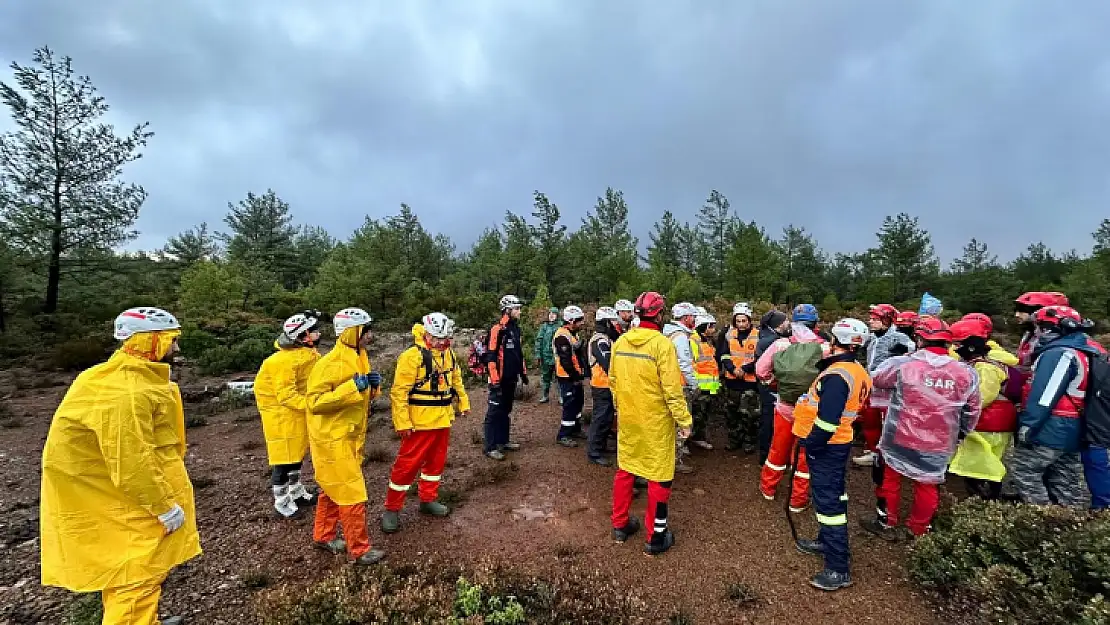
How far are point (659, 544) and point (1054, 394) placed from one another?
3.66 meters

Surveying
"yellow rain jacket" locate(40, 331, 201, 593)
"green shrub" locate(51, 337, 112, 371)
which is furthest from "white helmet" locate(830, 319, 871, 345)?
"green shrub" locate(51, 337, 112, 371)

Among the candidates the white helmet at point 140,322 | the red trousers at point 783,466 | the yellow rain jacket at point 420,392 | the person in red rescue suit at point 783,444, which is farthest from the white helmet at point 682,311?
the white helmet at point 140,322

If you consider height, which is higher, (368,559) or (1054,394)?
(1054,394)

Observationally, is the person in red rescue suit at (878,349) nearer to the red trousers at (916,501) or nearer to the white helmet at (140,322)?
the red trousers at (916,501)

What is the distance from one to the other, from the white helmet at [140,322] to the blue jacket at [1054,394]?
21.8 ft

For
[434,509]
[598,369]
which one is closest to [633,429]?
[598,369]

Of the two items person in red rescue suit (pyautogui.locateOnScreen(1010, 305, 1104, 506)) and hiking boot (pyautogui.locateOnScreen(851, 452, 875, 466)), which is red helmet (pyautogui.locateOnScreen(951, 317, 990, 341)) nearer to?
person in red rescue suit (pyautogui.locateOnScreen(1010, 305, 1104, 506))

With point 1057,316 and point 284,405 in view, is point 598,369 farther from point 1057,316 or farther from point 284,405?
point 1057,316

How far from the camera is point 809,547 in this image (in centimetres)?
425

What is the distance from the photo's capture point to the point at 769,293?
22.5m

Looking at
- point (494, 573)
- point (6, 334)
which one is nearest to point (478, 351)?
point (494, 573)

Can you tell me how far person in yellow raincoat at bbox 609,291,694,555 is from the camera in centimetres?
413

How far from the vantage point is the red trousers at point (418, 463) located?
457 centimetres

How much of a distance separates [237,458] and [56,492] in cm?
527
